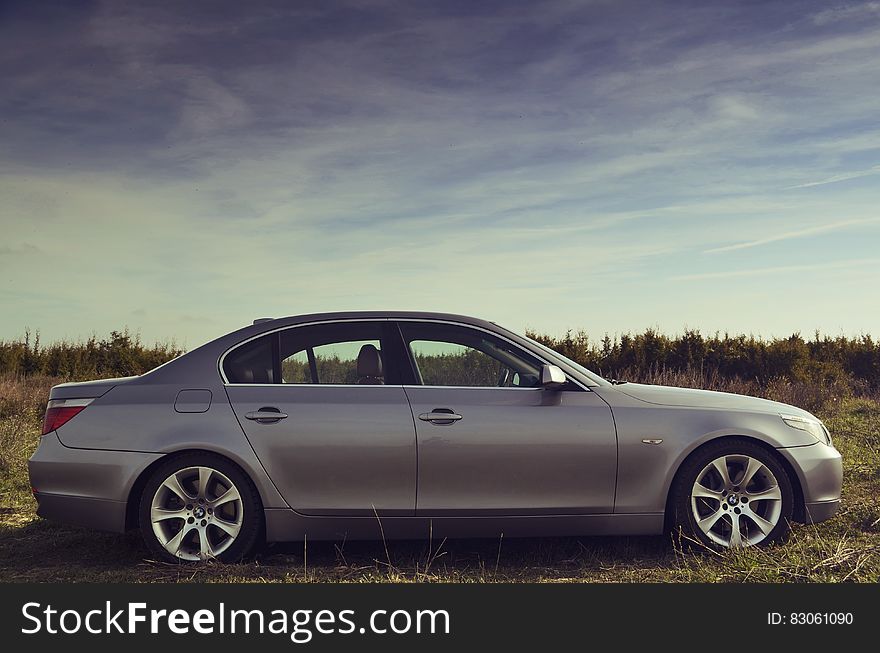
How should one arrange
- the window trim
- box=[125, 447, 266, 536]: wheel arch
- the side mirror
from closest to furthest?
the side mirror < box=[125, 447, 266, 536]: wheel arch < the window trim

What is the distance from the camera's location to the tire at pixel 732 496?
20.6 feet

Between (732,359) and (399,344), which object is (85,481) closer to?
(399,344)

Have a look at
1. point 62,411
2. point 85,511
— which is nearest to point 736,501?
point 85,511

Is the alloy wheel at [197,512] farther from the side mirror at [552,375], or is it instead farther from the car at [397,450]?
the side mirror at [552,375]

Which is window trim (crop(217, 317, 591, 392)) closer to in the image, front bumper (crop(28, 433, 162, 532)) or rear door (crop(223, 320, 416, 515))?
rear door (crop(223, 320, 416, 515))

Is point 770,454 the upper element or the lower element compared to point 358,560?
upper

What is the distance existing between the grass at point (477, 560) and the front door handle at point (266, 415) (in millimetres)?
883

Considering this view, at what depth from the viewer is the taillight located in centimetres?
634

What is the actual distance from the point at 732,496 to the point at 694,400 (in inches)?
28.0

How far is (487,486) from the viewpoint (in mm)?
6082

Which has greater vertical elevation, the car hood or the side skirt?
the car hood

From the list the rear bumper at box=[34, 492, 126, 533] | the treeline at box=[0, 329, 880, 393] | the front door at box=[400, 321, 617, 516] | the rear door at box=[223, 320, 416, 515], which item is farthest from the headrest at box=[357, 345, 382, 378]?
the treeline at box=[0, 329, 880, 393]

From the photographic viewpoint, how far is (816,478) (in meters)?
6.45

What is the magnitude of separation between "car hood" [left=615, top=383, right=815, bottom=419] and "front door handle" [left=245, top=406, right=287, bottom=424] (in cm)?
236
